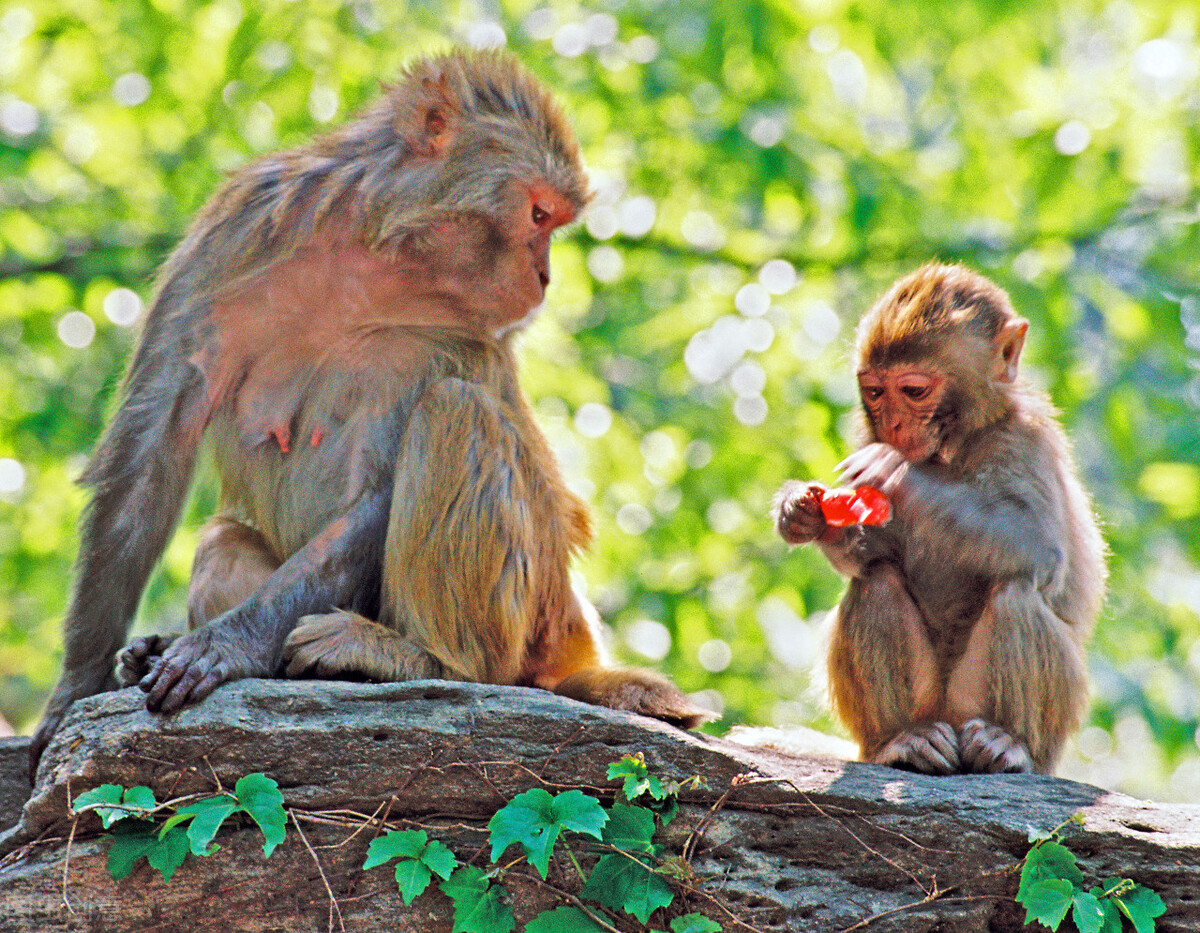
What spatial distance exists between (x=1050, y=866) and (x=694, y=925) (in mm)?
951

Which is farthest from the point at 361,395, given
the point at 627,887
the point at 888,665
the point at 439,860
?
the point at 888,665

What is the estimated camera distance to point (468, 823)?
3.06 m

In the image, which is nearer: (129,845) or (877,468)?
(129,845)

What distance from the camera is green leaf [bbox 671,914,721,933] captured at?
2.90 m

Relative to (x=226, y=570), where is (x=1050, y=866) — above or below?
below

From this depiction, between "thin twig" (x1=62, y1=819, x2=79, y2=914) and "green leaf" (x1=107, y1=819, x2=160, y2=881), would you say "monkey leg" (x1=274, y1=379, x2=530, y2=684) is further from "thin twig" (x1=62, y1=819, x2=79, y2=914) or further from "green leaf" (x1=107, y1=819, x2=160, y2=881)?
"thin twig" (x1=62, y1=819, x2=79, y2=914)

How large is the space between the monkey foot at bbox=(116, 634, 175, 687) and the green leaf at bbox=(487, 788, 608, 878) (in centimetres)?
110

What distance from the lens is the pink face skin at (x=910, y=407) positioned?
3.70m

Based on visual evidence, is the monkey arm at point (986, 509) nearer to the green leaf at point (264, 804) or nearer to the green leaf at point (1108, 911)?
the green leaf at point (1108, 911)

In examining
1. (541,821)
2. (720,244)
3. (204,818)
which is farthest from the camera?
(720,244)

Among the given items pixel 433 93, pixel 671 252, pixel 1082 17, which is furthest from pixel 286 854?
pixel 1082 17

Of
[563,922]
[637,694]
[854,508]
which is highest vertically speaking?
[854,508]

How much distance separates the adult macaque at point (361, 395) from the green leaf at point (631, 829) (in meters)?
0.50

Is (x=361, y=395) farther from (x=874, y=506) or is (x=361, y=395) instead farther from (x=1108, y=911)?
(x=1108, y=911)
